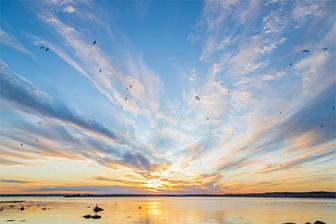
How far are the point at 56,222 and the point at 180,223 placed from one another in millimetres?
24165

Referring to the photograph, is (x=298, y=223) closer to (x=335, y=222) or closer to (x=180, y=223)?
(x=335, y=222)

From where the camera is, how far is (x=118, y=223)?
61594 mm

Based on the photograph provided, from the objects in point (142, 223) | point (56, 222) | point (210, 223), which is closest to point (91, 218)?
point (56, 222)

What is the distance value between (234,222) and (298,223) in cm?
1217

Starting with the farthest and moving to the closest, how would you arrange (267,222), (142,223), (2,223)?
(267,222)
(142,223)
(2,223)

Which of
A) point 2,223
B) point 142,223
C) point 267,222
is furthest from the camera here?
point 267,222

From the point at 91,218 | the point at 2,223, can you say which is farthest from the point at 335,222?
the point at 2,223

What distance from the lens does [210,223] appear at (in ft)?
211

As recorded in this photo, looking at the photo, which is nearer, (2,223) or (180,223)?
(2,223)

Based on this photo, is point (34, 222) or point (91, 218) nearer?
point (34, 222)

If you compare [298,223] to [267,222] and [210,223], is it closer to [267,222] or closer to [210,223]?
[267,222]

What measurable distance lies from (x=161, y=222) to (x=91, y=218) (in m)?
15.2

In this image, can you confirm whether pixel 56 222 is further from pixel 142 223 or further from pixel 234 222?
pixel 234 222

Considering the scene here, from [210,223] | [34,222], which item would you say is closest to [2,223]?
[34,222]
